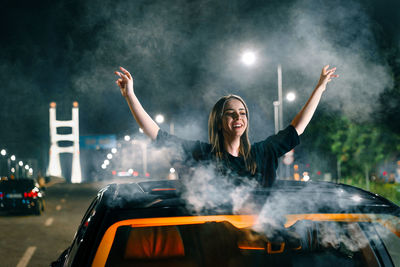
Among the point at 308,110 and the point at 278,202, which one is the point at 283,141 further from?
the point at 278,202

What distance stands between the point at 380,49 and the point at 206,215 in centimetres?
1327

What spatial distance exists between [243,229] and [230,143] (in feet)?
2.50

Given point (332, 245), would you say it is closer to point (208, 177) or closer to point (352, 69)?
point (208, 177)

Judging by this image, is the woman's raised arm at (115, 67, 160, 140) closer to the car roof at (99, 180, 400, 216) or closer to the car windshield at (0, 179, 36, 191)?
the car roof at (99, 180, 400, 216)

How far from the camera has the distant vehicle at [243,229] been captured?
1979 millimetres

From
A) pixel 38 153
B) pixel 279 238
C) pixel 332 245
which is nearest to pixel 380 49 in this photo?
pixel 332 245

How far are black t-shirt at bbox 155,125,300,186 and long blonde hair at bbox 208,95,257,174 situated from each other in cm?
3

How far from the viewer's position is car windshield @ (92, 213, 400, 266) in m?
2.02

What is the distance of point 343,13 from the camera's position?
24.1 feet

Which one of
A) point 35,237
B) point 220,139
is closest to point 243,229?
point 220,139

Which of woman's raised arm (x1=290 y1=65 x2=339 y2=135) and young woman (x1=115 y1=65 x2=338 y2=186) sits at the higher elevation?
→ woman's raised arm (x1=290 y1=65 x2=339 y2=135)

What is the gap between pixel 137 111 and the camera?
2969mm

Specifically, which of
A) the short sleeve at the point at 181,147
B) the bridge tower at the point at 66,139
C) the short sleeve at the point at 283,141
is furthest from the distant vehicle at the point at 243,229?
the bridge tower at the point at 66,139

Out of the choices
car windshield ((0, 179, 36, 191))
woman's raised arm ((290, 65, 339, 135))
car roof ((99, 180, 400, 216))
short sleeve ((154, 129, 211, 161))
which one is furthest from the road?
car roof ((99, 180, 400, 216))
